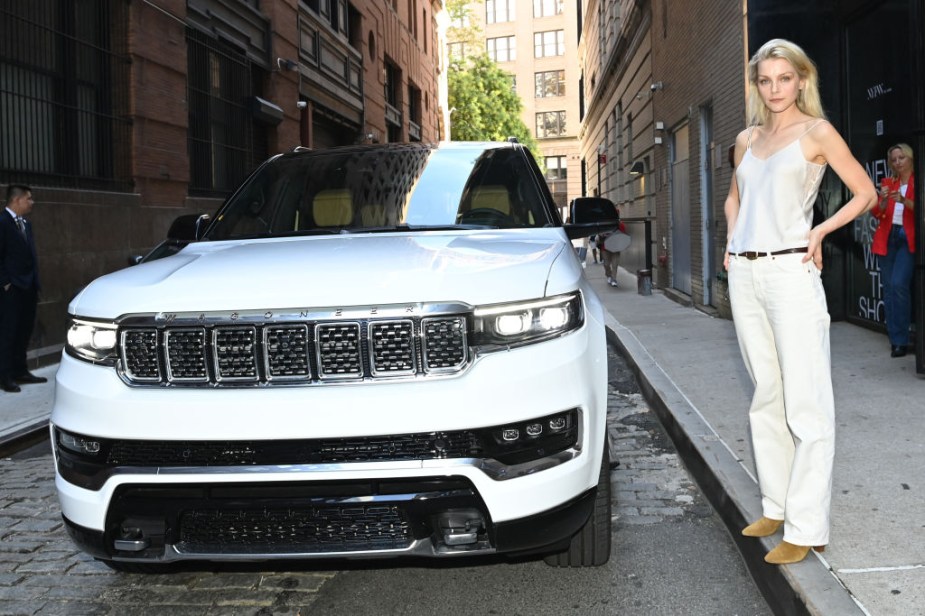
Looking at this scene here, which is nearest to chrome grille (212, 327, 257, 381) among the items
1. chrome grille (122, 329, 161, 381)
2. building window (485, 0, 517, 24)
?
chrome grille (122, 329, 161, 381)

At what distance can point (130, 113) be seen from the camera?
12242 mm

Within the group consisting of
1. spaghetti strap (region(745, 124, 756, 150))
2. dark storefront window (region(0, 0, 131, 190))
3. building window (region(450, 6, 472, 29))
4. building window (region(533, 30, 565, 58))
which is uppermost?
building window (region(533, 30, 565, 58))

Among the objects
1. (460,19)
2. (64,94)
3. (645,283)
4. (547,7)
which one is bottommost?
(645,283)

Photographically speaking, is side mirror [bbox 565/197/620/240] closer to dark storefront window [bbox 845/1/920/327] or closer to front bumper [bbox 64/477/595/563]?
front bumper [bbox 64/477/595/563]

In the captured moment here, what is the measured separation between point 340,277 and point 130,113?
10267 millimetres

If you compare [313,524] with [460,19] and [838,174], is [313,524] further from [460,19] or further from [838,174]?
[460,19]

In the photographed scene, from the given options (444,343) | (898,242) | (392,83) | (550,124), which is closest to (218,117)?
(898,242)

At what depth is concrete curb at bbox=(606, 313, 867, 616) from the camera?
3.07 meters

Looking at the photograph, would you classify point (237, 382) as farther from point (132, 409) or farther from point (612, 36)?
point (612, 36)

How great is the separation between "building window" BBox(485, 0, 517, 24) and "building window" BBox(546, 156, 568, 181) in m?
12.1

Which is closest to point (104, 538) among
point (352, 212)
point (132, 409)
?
point (132, 409)


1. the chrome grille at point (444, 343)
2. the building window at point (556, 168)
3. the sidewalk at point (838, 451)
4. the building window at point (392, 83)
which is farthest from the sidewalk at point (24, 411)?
the building window at point (556, 168)

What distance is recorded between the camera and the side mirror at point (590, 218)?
454 cm

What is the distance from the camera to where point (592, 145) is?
143 ft
